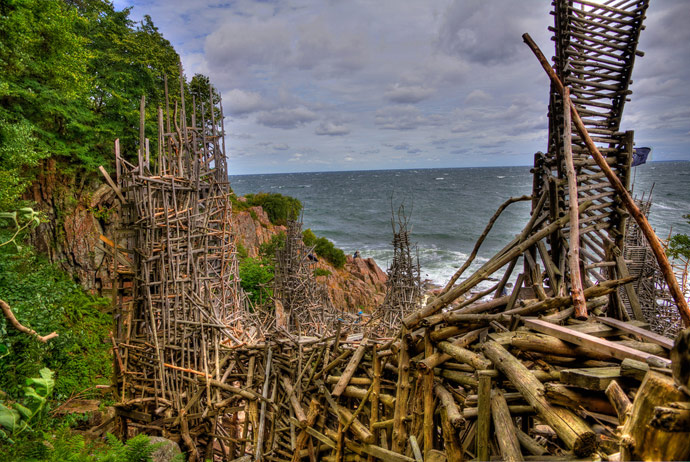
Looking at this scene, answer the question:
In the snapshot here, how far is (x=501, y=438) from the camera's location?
2545 millimetres

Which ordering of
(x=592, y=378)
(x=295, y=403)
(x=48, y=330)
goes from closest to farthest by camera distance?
(x=592, y=378), (x=295, y=403), (x=48, y=330)

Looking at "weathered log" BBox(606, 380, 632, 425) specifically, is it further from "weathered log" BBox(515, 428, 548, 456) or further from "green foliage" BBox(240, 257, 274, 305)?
"green foliage" BBox(240, 257, 274, 305)

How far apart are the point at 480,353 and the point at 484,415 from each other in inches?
32.8

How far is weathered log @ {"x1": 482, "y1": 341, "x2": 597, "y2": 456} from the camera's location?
2.07 m

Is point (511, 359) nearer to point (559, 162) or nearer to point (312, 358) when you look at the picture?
point (559, 162)

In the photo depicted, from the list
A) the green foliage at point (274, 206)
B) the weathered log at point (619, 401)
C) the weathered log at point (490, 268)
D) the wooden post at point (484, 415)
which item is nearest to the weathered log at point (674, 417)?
the weathered log at point (619, 401)

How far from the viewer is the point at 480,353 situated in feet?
11.6

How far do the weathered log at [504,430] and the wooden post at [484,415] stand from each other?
70 millimetres

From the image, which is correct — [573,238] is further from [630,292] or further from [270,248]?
[270,248]

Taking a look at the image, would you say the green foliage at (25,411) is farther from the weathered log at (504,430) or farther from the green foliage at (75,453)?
the weathered log at (504,430)

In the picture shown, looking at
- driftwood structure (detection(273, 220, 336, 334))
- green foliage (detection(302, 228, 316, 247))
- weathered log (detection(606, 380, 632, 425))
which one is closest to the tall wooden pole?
weathered log (detection(606, 380, 632, 425))

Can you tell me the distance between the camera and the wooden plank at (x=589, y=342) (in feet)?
7.75

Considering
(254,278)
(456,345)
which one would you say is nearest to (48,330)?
(456,345)

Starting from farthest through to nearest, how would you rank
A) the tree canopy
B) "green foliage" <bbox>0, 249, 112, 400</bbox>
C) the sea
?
the sea, the tree canopy, "green foliage" <bbox>0, 249, 112, 400</bbox>
